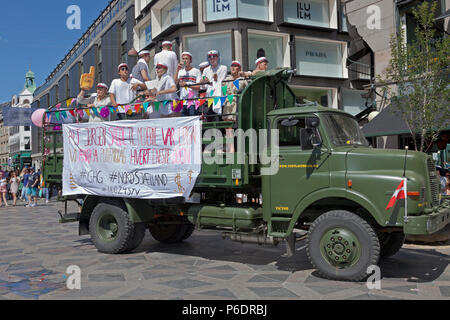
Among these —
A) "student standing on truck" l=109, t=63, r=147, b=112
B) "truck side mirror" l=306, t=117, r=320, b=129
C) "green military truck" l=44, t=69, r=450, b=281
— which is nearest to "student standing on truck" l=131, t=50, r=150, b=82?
"student standing on truck" l=109, t=63, r=147, b=112

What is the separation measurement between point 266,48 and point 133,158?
54.6ft

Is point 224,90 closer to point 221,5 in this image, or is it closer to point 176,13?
point 221,5

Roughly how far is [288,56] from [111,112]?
657 inches

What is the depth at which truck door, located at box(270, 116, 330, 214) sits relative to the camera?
21.0 feet

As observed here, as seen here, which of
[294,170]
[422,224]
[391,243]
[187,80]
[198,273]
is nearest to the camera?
[422,224]

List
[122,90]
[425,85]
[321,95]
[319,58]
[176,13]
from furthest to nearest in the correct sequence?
[321,95] < [319,58] < [176,13] < [425,85] < [122,90]

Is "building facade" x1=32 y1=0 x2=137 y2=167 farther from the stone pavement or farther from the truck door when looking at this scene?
the truck door

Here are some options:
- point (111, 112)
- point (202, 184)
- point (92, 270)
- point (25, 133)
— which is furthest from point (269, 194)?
point (25, 133)

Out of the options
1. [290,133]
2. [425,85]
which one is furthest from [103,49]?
[290,133]

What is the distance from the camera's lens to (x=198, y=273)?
6.87 metres

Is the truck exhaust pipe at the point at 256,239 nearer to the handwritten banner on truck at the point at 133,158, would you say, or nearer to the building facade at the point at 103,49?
the handwritten banner on truck at the point at 133,158

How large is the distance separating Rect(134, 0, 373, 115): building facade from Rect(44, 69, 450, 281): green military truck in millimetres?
14800

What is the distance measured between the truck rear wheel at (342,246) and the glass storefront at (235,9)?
17314mm

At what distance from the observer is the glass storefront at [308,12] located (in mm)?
23594
